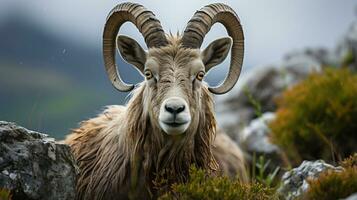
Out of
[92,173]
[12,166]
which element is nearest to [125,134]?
[92,173]

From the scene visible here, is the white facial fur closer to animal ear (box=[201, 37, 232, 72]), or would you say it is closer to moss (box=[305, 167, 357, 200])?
animal ear (box=[201, 37, 232, 72])

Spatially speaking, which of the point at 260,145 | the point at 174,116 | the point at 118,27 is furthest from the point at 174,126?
the point at 260,145

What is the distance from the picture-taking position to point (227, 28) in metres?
11.9

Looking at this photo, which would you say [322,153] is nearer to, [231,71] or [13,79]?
[231,71]

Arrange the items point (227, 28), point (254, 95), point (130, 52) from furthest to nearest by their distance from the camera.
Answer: point (254, 95)
point (227, 28)
point (130, 52)

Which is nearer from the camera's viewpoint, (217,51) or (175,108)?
(175,108)

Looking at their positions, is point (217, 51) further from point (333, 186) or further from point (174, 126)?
point (333, 186)

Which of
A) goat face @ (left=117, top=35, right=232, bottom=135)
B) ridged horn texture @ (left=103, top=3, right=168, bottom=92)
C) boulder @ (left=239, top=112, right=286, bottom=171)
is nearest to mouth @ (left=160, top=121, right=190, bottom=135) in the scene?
goat face @ (left=117, top=35, right=232, bottom=135)

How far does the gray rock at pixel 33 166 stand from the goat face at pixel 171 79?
1.33m

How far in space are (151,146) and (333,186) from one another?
2952 mm

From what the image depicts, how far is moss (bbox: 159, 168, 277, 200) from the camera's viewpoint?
8680 millimetres

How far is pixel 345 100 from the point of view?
64.4ft

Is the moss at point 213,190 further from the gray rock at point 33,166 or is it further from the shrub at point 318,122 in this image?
the shrub at point 318,122

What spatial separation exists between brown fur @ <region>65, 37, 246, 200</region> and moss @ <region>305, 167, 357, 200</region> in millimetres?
2225
